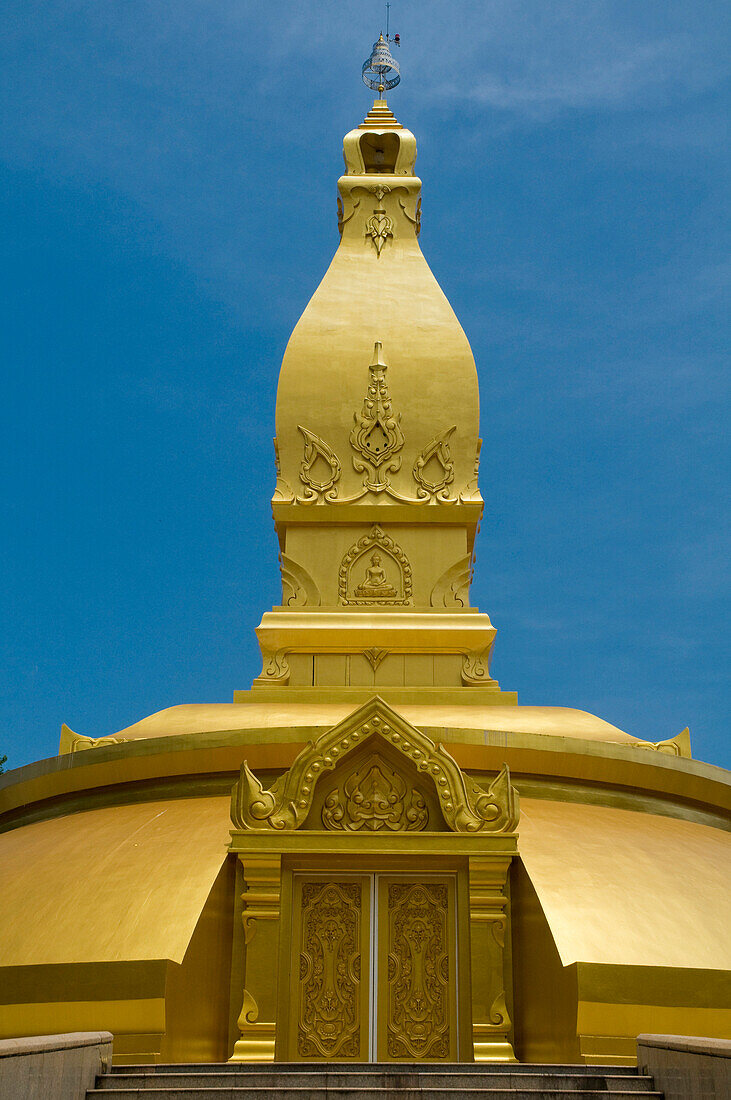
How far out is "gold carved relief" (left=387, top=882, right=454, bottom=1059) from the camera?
910 centimetres

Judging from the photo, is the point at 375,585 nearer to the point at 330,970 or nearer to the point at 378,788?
the point at 378,788

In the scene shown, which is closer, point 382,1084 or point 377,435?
point 382,1084

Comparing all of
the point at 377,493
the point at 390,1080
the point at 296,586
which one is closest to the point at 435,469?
the point at 377,493

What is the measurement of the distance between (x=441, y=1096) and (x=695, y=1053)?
1330mm

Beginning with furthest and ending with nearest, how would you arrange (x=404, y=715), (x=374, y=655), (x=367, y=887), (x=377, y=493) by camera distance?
(x=377, y=493) < (x=374, y=655) < (x=404, y=715) < (x=367, y=887)

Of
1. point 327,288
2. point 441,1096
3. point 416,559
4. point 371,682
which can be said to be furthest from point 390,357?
point 441,1096

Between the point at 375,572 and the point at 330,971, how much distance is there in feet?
20.4

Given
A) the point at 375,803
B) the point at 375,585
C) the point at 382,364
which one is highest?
the point at 382,364

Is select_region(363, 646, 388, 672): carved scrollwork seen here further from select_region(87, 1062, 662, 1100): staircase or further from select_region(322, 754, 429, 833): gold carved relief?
select_region(87, 1062, 662, 1100): staircase

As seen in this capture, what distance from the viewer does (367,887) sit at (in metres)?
9.49

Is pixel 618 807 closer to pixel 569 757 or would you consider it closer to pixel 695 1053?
pixel 569 757

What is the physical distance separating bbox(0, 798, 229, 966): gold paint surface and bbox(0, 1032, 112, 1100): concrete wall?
1.59 m

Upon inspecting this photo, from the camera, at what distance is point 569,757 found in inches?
420

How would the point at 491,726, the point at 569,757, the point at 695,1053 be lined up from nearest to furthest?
the point at 695,1053 < the point at 569,757 < the point at 491,726
